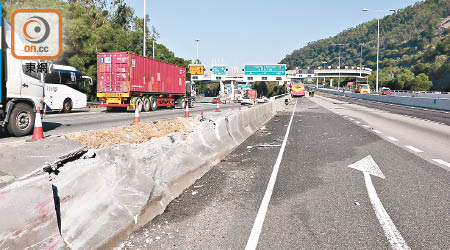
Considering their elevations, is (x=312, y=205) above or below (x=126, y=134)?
below

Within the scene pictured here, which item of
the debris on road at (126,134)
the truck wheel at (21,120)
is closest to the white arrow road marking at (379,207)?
the debris on road at (126,134)

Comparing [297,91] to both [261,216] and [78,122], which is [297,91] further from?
[261,216]

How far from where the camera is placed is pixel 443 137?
46.6 feet

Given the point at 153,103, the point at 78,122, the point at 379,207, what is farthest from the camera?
the point at 153,103

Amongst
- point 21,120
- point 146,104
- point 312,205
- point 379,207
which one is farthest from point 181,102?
point 379,207

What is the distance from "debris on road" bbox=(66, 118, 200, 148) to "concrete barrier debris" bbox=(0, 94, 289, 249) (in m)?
0.73

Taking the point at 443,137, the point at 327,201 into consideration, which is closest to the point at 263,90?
the point at 443,137

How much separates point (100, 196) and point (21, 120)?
25.8 ft

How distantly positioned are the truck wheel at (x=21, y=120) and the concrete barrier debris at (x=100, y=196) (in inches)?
229

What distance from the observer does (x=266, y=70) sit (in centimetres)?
7100

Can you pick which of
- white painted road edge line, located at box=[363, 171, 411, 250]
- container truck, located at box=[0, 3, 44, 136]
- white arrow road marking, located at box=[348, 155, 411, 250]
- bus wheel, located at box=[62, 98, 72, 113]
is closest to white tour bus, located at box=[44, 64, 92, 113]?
bus wheel, located at box=[62, 98, 72, 113]

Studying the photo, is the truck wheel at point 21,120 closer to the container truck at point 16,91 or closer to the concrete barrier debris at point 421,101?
the container truck at point 16,91

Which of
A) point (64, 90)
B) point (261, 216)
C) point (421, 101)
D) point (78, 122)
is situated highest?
point (64, 90)

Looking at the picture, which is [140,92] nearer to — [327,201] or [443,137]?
[443,137]
